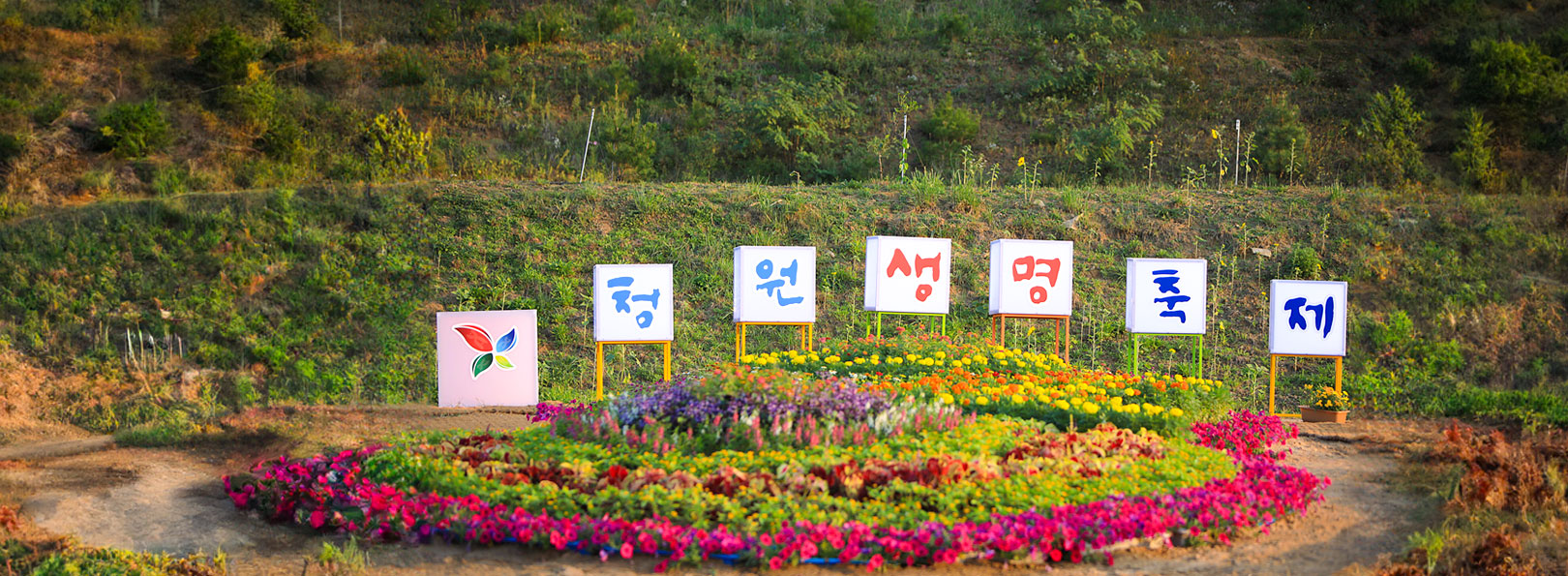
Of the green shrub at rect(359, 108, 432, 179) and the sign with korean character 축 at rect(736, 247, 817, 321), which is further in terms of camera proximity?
the green shrub at rect(359, 108, 432, 179)

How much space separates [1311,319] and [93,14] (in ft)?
64.2

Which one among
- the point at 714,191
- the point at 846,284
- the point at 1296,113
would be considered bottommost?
the point at 846,284

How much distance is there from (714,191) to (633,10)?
8622mm

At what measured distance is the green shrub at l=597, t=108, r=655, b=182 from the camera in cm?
1734

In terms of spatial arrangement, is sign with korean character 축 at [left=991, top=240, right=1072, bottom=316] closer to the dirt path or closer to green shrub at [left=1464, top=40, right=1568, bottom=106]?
the dirt path

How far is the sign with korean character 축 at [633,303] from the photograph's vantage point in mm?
10383

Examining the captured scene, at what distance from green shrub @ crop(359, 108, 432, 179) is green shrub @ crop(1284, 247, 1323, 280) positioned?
1106 centimetres

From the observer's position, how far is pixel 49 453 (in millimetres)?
9180

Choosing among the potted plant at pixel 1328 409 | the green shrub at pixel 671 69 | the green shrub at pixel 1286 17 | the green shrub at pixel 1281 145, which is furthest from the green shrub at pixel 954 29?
the potted plant at pixel 1328 409

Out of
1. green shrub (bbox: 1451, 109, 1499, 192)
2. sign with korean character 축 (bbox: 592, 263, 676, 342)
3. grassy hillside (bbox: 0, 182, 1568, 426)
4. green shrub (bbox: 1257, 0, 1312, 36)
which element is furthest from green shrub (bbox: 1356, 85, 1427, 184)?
sign with korean character 축 (bbox: 592, 263, 676, 342)

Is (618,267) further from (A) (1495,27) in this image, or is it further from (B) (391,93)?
(A) (1495,27)

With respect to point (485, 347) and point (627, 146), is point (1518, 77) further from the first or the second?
point (485, 347)

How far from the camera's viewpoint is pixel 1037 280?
11.3 meters

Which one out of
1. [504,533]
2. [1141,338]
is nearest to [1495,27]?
[1141,338]
